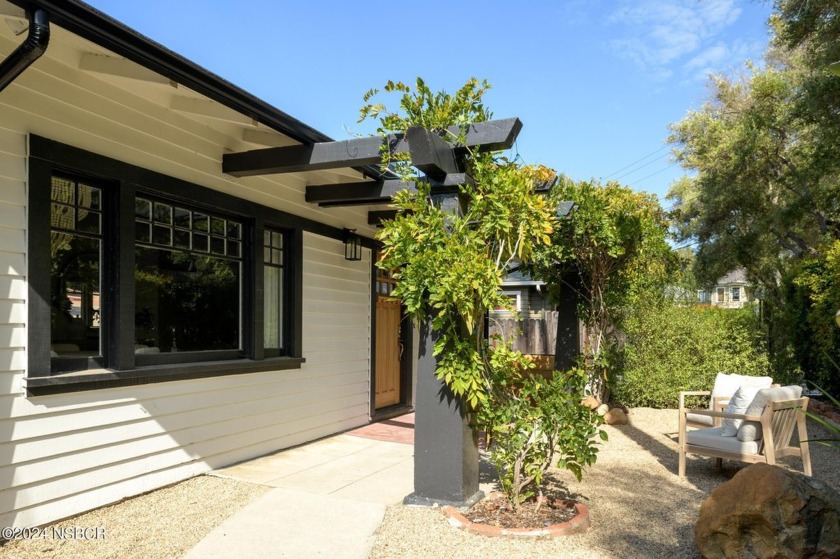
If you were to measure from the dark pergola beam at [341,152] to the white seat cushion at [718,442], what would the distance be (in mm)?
3246

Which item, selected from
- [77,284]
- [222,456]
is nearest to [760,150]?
[222,456]

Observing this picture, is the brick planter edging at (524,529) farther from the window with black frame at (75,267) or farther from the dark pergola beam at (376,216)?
the dark pergola beam at (376,216)

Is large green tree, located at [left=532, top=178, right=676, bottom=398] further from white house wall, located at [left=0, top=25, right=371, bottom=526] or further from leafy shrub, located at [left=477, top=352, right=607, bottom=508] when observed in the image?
white house wall, located at [left=0, top=25, right=371, bottom=526]

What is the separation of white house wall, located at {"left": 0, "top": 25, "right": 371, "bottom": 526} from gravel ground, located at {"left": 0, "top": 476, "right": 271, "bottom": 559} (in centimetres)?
14

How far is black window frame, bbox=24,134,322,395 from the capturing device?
144 inches

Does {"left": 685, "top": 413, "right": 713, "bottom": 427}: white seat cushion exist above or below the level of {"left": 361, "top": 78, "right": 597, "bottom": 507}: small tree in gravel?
below

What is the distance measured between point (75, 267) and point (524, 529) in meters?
3.45

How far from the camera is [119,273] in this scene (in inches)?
165

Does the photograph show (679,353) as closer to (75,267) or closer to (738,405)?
(738,405)

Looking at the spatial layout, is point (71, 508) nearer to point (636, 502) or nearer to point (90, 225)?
point (90, 225)

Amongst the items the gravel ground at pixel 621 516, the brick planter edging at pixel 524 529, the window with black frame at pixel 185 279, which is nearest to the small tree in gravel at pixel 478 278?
Result: the brick planter edging at pixel 524 529

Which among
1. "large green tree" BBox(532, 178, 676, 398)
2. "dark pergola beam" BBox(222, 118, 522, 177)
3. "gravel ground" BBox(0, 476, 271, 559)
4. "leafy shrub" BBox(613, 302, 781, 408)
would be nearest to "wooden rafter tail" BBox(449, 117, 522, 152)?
"dark pergola beam" BBox(222, 118, 522, 177)

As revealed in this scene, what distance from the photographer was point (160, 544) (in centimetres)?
353

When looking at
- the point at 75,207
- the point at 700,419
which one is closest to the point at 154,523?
the point at 75,207
